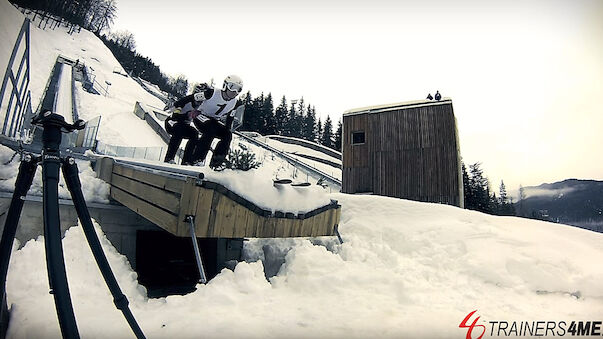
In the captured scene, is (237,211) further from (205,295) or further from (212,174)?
(205,295)

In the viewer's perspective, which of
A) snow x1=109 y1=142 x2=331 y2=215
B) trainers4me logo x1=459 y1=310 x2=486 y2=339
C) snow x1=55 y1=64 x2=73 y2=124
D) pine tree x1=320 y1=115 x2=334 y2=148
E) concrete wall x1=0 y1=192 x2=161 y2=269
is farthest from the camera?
pine tree x1=320 y1=115 x2=334 y2=148

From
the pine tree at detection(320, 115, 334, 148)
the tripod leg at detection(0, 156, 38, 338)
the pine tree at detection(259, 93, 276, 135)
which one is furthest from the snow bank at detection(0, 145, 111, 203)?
the pine tree at detection(320, 115, 334, 148)

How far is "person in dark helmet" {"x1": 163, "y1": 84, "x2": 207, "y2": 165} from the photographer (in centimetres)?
551

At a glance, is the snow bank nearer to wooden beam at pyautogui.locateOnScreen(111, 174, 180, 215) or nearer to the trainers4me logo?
wooden beam at pyautogui.locateOnScreen(111, 174, 180, 215)

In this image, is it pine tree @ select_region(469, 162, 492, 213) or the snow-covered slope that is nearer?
the snow-covered slope

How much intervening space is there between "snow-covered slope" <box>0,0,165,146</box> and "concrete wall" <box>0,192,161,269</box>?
198cm

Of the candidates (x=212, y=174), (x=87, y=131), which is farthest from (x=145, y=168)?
(x=87, y=131)

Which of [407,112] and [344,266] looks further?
[407,112]

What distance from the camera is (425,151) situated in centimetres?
1595

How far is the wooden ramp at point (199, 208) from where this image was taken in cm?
339

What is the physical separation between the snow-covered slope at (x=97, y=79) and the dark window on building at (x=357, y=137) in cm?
1310

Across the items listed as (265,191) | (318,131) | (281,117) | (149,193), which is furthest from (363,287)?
(318,131)

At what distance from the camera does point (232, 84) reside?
206 inches

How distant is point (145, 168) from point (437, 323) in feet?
13.8
